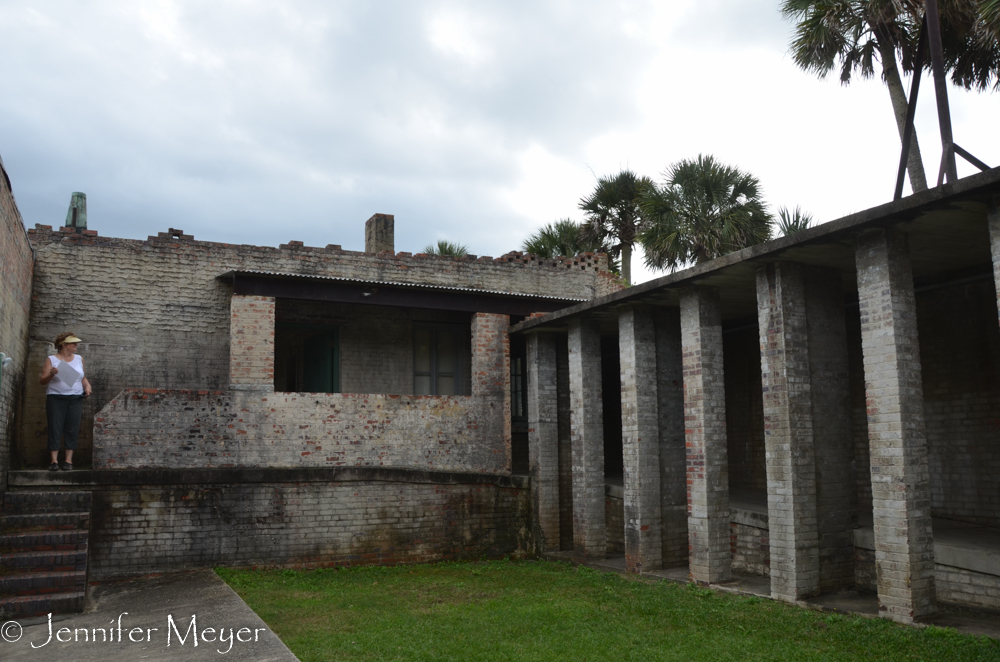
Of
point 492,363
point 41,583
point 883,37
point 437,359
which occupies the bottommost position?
point 41,583

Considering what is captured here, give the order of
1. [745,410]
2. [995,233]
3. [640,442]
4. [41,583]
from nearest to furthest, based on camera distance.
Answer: [995,233] < [41,583] < [640,442] < [745,410]

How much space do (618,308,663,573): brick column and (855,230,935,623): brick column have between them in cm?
336

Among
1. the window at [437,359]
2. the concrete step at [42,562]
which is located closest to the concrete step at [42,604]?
the concrete step at [42,562]

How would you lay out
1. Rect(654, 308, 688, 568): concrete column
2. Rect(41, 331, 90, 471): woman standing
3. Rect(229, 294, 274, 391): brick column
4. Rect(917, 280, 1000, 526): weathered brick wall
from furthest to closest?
Rect(229, 294, 274, 391): brick column, Rect(654, 308, 688, 568): concrete column, Rect(41, 331, 90, 471): woman standing, Rect(917, 280, 1000, 526): weathered brick wall

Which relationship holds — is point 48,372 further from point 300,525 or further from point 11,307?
point 300,525

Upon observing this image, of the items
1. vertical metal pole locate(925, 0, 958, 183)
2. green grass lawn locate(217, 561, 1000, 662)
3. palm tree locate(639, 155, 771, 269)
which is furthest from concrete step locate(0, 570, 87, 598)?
palm tree locate(639, 155, 771, 269)

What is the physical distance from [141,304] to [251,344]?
205 centimetres

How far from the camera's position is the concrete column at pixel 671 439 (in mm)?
9852

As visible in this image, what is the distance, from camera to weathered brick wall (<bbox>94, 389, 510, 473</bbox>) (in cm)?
1009

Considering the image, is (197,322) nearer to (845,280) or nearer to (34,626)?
(34,626)

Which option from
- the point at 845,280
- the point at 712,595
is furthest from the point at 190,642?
the point at 845,280

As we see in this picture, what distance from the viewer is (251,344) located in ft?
37.2

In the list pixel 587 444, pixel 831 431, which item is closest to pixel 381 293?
pixel 587 444

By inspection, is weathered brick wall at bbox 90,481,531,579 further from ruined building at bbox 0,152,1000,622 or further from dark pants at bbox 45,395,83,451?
dark pants at bbox 45,395,83,451
